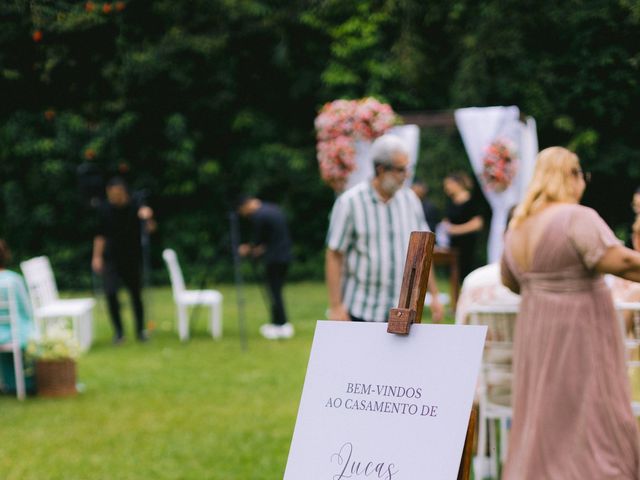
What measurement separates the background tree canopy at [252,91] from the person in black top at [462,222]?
116cm

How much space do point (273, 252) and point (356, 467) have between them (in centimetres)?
792

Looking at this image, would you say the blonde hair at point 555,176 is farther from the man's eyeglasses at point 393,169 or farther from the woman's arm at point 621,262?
the man's eyeglasses at point 393,169

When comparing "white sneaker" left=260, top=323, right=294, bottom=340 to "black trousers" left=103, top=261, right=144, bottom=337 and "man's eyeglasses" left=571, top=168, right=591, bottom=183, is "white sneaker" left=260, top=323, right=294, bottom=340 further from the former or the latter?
"man's eyeglasses" left=571, top=168, right=591, bottom=183

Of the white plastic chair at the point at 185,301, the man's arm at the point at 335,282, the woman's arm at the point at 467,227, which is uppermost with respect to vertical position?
the man's arm at the point at 335,282

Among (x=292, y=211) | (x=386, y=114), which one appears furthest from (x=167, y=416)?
(x=292, y=211)

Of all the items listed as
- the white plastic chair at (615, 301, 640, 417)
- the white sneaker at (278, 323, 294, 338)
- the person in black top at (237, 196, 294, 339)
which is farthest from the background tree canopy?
the white sneaker at (278, 323, 294, 338)

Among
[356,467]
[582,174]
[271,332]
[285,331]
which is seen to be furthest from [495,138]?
[356,467]

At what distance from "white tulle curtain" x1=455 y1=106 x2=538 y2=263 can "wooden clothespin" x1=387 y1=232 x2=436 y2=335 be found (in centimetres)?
691

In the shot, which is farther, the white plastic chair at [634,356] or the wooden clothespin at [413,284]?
the white plastic chair at [634,356]

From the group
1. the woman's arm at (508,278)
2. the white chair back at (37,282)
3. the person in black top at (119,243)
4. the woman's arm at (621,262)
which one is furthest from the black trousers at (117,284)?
the woman's arm at (621,262)

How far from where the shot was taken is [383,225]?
14.4 ft

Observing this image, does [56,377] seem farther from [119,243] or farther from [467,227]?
[467,227]

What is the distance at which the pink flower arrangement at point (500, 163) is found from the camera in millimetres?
9414

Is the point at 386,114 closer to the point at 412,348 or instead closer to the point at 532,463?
the point at 532,463
